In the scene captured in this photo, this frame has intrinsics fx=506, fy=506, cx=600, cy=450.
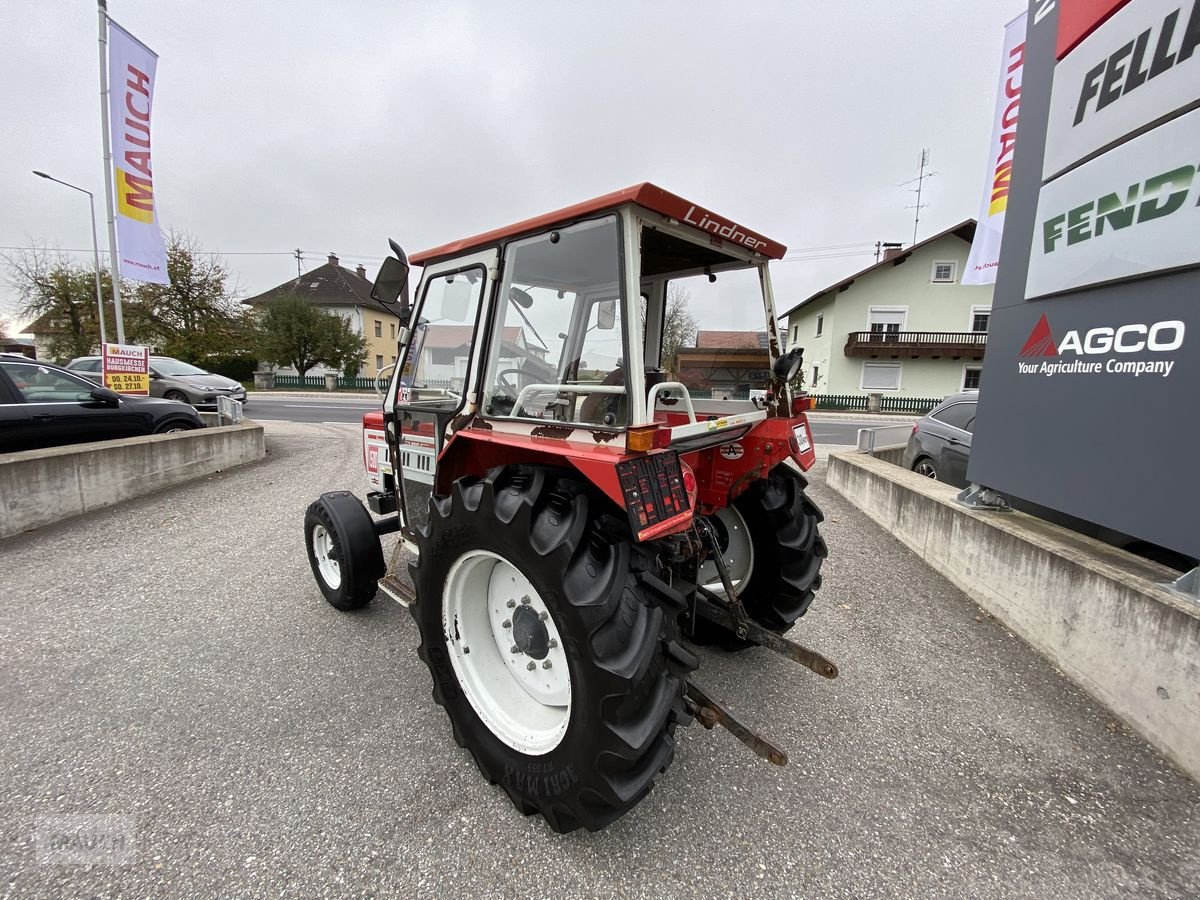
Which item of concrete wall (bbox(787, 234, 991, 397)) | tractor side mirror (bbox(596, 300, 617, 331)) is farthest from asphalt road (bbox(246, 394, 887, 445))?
tractor side mirror (bbox(596, 300, 617, 331))

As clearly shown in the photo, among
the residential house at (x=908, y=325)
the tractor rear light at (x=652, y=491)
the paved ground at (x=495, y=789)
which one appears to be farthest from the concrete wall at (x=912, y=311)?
the tractor rear light at (x=652, y=491)

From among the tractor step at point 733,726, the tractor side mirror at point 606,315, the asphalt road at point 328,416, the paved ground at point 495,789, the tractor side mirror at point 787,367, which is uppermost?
the tractor side mirror at point 606,315

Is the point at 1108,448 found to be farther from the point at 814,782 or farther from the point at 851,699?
the point at 814,782

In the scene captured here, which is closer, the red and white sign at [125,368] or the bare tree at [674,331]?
the bare tree at [674,331]

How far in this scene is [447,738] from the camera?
2.24 m

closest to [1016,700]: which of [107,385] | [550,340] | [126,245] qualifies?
[550,340]

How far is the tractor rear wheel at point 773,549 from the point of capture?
2.61 meters

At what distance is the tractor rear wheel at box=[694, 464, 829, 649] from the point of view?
2.61 metres

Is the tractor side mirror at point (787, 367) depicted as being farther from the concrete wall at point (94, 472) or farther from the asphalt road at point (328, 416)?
the asphalt road at point (328, 416)

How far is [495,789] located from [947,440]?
6.35 meters

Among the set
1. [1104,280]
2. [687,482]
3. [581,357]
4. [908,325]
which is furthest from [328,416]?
[908,325]

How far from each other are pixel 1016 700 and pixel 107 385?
33.2ft

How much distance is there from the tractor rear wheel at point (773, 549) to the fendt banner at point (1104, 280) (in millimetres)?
1667

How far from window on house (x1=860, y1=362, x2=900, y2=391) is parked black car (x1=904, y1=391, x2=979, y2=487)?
2331 cm
